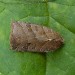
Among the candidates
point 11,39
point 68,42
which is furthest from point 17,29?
point 68,42

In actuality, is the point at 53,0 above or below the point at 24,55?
above

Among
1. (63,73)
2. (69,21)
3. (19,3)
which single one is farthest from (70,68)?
(19,3)

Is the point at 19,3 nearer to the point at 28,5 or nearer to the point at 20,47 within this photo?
the point at 28,5
